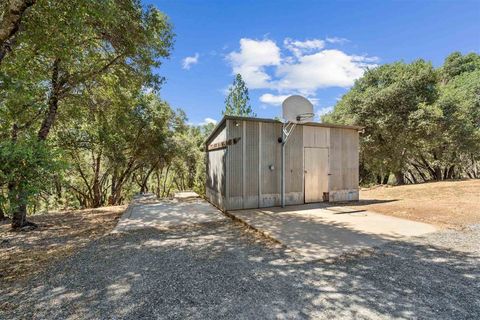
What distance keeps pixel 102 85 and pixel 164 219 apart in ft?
15.5

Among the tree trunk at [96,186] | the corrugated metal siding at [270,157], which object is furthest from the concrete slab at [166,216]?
the tree trunk at [96,186]

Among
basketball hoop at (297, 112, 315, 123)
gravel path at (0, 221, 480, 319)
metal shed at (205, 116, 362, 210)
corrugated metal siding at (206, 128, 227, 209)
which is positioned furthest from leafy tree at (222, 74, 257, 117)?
gravel path at (0, 221, 480, 319)

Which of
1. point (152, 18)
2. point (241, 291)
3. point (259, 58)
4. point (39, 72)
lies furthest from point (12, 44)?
point (259, 58)

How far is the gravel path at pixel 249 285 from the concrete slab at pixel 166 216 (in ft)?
5.25

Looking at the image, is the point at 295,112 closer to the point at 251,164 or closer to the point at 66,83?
the point at 251,164

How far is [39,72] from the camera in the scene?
549 centimetres

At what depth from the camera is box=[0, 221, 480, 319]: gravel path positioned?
2.22 m

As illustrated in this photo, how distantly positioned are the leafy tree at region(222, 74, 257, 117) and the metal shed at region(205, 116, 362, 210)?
46.4 ft

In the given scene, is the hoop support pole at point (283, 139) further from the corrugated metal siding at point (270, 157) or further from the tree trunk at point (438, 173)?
the tree trunk at point (438, 173)

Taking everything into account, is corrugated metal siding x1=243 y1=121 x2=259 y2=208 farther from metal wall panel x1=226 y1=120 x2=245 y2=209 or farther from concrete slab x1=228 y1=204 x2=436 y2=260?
Result: concrete slab x1=228 y1=204 x2=436 y2=260

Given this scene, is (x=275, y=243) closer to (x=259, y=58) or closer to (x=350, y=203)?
(x=350, y=203)

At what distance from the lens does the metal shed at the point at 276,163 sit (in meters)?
6.97

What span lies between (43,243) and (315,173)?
750 centimetres

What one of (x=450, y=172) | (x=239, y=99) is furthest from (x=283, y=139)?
(x=450, y=172)
